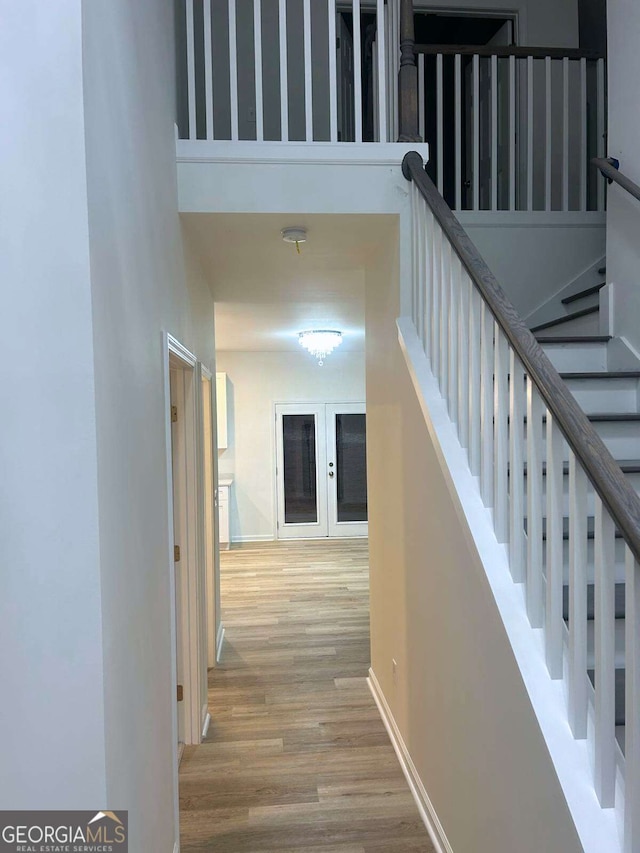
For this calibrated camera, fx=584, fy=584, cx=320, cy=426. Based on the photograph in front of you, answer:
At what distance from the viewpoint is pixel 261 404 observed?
8.23 m

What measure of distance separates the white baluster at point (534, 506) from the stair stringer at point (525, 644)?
48 mm

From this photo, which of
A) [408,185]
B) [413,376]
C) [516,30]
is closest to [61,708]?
[413,376]

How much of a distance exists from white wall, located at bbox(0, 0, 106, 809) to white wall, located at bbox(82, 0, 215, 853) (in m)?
0.04

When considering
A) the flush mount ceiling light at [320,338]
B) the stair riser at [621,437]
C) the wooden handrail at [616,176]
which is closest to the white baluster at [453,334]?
the stair riser at [621,437]

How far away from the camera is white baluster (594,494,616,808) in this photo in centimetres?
119

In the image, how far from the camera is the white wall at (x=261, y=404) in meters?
8.19

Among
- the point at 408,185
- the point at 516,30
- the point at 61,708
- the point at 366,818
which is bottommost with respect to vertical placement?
the point at 366,818

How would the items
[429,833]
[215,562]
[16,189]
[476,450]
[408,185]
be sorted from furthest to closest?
1. [215,562]
2. [408,185]
3. [429,833]
4. [476,450]
5. [16,189]

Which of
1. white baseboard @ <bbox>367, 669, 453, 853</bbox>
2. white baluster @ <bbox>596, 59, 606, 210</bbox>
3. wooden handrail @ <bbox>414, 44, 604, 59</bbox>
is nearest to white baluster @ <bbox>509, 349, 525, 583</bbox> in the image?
white baseboard @ <bbox>367, 669, 453, 853</bbox>

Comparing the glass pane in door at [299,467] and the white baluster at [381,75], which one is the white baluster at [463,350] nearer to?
the white baluster at [381,75]

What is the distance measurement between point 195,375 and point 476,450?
1.74m

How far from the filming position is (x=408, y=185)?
2.68m

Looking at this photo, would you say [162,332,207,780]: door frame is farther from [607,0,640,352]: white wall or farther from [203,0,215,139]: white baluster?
[607,0,640,352]: white wall

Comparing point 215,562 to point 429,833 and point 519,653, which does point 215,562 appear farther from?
point 519,653
